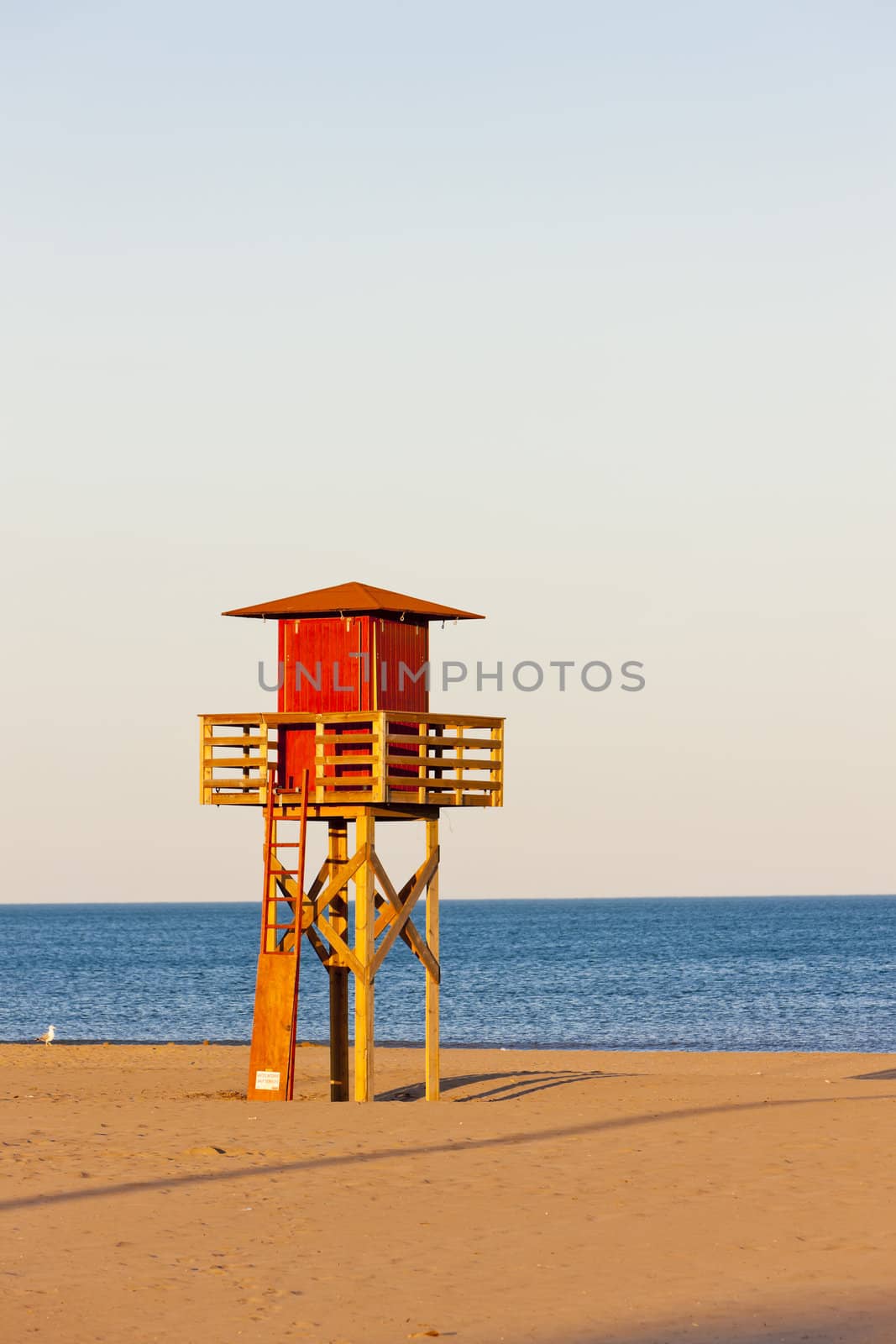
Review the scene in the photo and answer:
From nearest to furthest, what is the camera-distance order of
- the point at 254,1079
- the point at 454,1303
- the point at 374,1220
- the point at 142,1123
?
the point at 454,1303
the point at 374,1220
the point at 142,1123
the point at 254,1079

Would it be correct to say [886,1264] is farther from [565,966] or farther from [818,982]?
[565,966]

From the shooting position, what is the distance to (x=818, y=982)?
2911 inches

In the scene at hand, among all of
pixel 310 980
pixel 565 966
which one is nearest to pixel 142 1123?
pixel 310 980

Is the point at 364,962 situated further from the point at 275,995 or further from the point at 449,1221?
the point at 449,1221

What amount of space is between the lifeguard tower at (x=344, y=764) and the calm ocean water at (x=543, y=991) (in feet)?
70.7

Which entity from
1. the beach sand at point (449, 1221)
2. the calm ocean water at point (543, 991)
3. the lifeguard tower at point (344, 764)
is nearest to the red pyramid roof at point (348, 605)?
the lifeguard tower at point (344, 764)

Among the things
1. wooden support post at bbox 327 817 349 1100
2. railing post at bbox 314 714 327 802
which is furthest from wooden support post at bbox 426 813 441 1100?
railing post at bbox 314 714 327 802

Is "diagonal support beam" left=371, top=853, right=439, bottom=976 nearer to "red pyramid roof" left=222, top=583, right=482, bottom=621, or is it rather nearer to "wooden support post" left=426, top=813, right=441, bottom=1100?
"wooden support post" left=426, top=813, right=441, bottom=1100

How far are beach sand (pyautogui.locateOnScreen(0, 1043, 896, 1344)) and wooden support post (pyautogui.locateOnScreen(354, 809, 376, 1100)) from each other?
1321mm

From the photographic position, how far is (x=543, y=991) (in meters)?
68.6

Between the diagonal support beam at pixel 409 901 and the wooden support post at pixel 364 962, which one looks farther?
the diagonal support beam at pixel 409 901

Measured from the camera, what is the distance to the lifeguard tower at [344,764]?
21.6 metres

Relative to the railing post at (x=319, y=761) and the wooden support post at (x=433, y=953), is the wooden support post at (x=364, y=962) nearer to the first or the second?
the railing post at (x=319, y=761)

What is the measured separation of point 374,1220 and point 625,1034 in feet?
115
